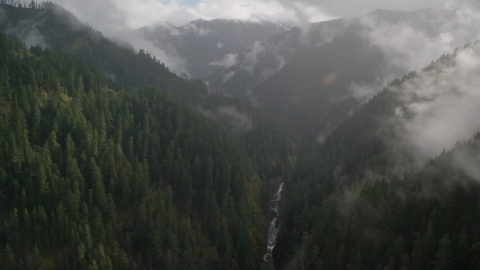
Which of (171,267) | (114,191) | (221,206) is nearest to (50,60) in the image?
(114,191)

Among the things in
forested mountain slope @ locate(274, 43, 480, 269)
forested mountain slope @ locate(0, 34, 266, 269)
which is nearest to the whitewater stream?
forested mountain slope @ locate(0, 34, 266, 269)

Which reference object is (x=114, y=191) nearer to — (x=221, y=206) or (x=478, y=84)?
(x=221, y=206)

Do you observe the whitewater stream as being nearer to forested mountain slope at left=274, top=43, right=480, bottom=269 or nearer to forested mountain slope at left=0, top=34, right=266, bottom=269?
forested mountain slope at left=0, top=34, right=266, bottom=269

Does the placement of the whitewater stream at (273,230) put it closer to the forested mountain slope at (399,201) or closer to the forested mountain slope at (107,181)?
the forested mountain slope at (107,181)

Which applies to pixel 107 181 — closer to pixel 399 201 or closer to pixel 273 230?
pixel 273 230

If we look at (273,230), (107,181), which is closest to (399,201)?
(273,230)

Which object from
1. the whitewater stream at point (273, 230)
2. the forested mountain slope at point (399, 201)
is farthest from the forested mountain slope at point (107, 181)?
the forested mountain slope at point (399, 201)
